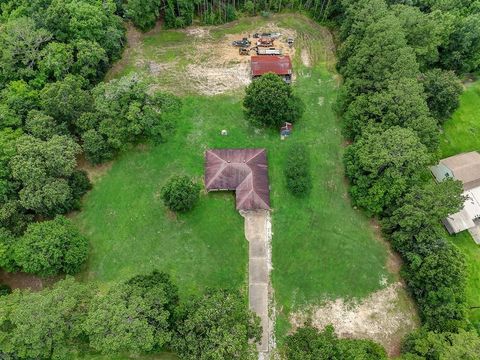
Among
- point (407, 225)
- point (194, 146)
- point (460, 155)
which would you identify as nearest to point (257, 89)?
point (194, 146)

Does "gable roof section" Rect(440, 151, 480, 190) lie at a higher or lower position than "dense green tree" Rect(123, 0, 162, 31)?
lower

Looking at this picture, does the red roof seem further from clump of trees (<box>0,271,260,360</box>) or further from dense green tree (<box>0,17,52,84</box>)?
clump of trees (<box>0,271,260,360</box>)

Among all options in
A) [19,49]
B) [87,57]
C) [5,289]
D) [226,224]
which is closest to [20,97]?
[19,49]

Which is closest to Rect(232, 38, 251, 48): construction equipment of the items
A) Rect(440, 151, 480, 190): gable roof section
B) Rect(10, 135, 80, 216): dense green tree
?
Rect(10, 135, 80, 216): dense green tree

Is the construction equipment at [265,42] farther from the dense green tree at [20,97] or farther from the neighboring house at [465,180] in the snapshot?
the dense green tree at [20,97]

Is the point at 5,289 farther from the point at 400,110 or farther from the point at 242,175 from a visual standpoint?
the point at 400,110

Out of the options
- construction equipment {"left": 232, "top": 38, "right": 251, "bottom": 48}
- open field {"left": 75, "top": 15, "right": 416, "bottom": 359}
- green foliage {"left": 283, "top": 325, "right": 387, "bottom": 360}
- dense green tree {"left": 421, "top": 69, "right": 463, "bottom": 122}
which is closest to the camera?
green foliage {"left": 283, "top": 325, "right": 387, "bottom": 360}

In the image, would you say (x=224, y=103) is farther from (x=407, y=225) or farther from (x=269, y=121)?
(x=407, y=225)
